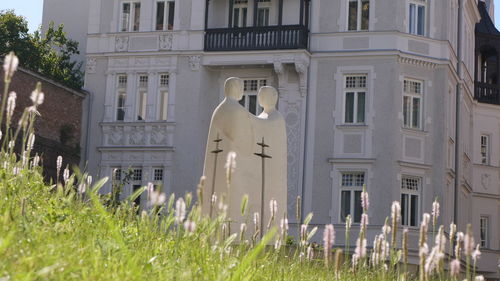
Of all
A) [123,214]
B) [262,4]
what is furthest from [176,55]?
[123,214]

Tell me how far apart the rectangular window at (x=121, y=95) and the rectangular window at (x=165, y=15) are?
2183 mm

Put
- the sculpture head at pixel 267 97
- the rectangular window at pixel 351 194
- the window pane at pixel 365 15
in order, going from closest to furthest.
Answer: the sculpture head at pixel 267 97, the rectangular window at pixel 351 194, the window pane at pixel 365 15

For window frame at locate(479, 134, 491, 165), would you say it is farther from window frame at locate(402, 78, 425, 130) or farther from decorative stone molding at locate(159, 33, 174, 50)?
decorative stone molding at locate(159, 33, 174, 50)

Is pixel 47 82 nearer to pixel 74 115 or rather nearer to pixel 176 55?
pixel 74 115

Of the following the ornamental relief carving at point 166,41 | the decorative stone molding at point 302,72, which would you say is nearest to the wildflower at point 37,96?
the decorative stone molding at point 302,72

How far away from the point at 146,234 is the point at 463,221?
3163 centimetres

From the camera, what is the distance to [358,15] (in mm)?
33406

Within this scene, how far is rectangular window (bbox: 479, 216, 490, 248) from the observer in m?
40.4

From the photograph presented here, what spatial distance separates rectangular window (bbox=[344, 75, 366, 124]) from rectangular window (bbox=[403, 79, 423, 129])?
136cm

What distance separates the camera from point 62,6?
43.9 m

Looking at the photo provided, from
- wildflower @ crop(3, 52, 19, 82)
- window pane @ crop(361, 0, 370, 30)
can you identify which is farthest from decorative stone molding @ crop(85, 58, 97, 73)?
wildflower @ crop(3, 52, 19, 82)

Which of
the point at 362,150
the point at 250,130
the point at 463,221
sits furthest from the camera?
the point at 463,221

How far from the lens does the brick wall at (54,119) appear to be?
30.8 meters

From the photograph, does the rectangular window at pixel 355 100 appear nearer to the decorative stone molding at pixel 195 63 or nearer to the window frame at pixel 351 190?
the window frame at pixel 351 190
